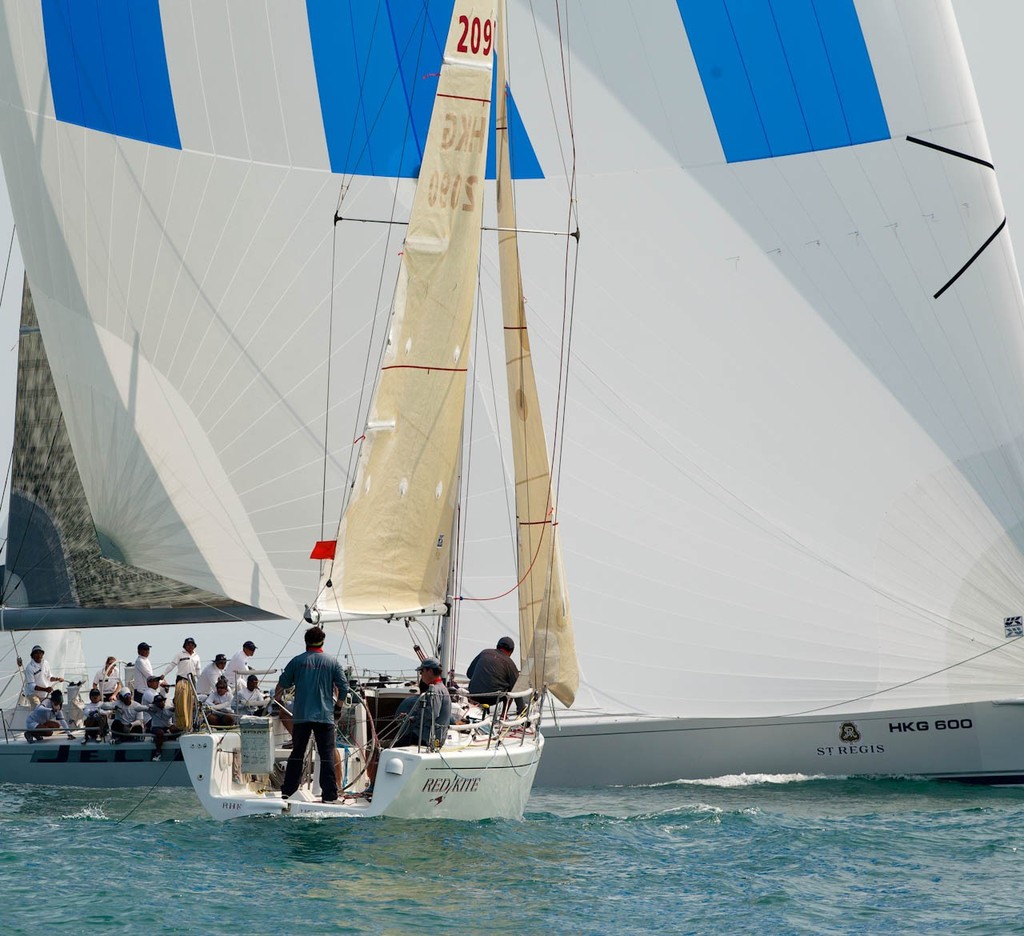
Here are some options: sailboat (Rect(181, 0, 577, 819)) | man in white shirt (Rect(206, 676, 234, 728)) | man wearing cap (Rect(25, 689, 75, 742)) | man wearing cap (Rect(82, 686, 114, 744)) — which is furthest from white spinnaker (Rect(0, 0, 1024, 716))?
sailboat (Rect(181, 0, 577, 819))

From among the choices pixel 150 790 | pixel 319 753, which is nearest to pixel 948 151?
pixel 319 753

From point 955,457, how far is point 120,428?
801cm

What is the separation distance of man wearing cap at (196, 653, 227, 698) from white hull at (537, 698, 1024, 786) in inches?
128

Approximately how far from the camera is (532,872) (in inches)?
336

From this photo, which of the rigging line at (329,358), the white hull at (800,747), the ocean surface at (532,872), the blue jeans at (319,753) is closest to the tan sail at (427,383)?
the blue jeans at (319,753)

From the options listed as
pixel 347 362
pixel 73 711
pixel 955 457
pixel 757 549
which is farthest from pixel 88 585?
pixel 955 457

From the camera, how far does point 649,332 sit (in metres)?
14.0

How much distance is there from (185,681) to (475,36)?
6401 mm

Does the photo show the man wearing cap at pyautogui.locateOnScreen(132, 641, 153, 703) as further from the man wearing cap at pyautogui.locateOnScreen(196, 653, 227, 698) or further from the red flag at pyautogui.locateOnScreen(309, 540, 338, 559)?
the red flag at pyautogui.locateOnScreen(309, 540, 338, 559)

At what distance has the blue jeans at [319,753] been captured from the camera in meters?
9.48

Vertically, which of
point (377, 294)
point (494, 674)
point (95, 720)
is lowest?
point (95, 720)

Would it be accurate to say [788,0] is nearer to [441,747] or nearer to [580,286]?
[580,286]

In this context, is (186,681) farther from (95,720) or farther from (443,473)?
(443,473)

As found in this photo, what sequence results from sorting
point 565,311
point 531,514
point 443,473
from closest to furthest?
point 443,473, point 531,514, point 565,311
